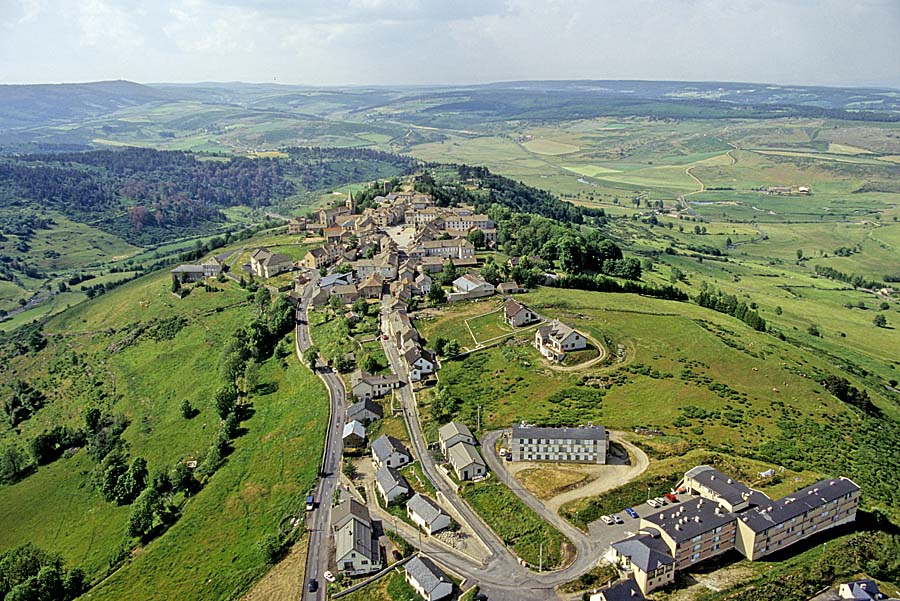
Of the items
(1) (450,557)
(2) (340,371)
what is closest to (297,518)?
(1) (450,557)

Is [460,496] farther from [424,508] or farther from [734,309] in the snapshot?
[734,309]

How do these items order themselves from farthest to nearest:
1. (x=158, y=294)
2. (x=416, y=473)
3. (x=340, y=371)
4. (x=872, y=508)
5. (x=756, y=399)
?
1. (x=158, y=294)
2. (x=340, y=371)
3. (x=756, y=399)
4. (x=416, y=473)
5. (x=872, y=508)

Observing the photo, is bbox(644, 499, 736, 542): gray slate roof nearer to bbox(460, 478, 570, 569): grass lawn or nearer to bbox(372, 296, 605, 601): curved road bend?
bbox(372, 296, 605, 601): curved road bend

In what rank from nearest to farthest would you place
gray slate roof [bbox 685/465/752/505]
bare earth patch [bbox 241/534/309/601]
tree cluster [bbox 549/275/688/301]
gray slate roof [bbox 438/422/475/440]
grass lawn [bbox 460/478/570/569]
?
bare earth patch [bbox 241/534/309/601], grass lawn [bbox 460/478/570/569], gray slate roof [bbox 685/465/752/505], gray slate roof [bbox 438/422/475/440], tree cluster [bbox 549/275/688/301]

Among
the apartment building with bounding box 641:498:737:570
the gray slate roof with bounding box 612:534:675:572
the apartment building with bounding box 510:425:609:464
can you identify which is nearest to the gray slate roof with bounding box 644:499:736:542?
the apartment building with bounding box 641:498:737:570

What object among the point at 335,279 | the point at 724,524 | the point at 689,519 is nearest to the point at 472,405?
the point at 689,519

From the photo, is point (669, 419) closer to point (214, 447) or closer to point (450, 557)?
point (450, 557)

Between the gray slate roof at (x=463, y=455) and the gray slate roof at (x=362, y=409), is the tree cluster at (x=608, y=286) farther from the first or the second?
the gray slate roof at (x=463, y=455)
